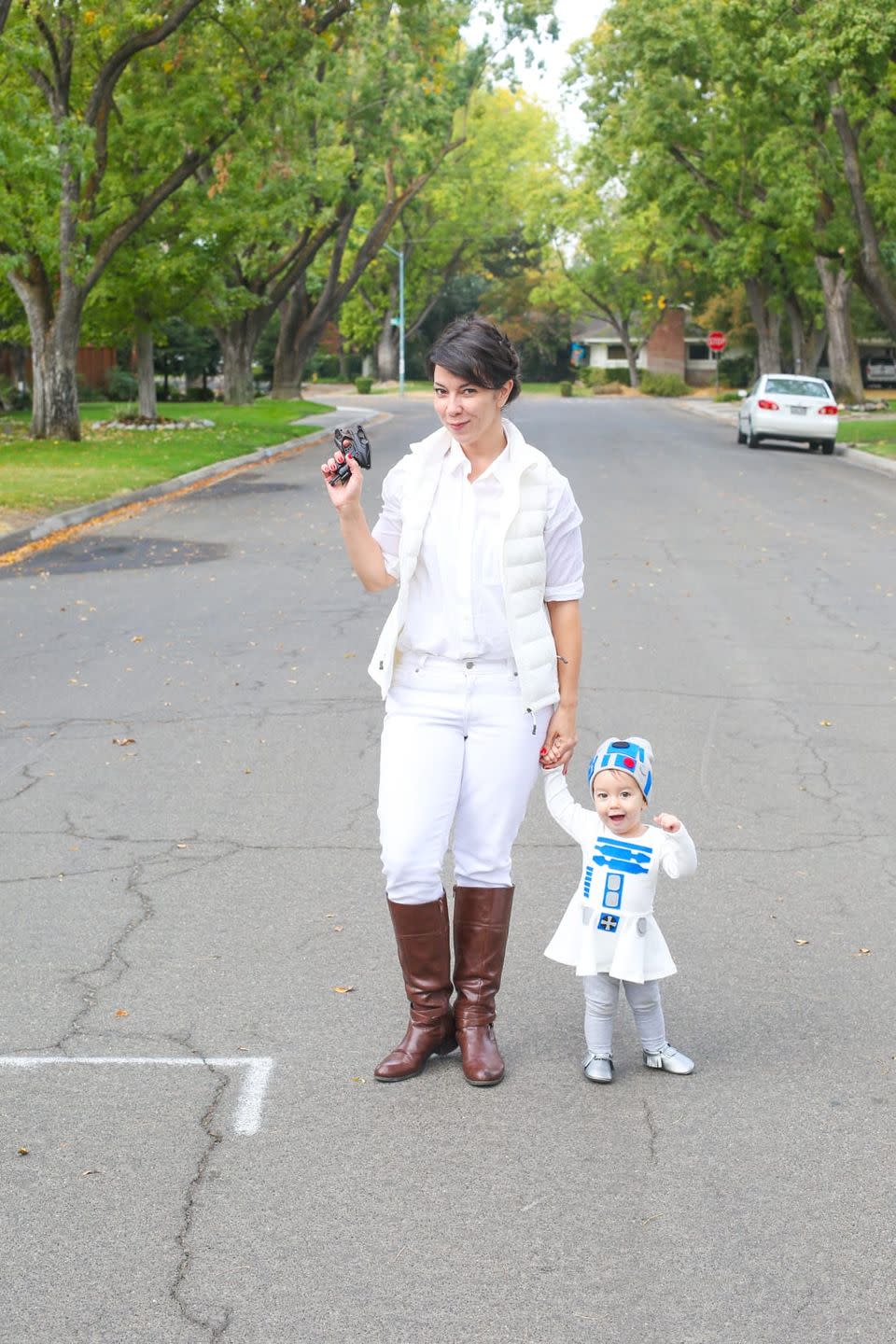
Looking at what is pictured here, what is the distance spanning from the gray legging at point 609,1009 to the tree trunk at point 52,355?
85.8 ft

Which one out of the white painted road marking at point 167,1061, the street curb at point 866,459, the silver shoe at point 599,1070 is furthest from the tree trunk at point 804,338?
the white painted road marking at point 167,1061

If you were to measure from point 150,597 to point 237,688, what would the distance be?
3803mm

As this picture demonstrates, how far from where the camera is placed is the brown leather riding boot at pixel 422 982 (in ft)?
14.6

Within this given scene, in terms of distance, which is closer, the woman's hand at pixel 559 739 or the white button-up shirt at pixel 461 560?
the white button-up shirt at pixel 461 560

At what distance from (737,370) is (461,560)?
82109 mm

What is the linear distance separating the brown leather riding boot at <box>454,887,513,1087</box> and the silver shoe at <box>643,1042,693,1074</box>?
1.35ft

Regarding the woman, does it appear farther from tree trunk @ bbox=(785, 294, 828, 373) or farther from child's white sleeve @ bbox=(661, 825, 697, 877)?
tree trunk @ bbox=(785, 294, 828, 373)

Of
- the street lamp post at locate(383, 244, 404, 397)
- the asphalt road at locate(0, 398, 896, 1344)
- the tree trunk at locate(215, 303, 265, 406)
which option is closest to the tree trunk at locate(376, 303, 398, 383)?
the street lamp post at locate(383, 244, 404, 397)

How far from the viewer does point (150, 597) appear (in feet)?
43.7

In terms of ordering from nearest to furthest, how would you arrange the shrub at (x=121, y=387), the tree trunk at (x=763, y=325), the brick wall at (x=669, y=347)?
the tree trunk at (x=763, y=325)
the shrub at (x=121, y=387)
the brick wall at (x=669, y=347)

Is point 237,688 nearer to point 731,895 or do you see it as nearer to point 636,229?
point 731,895

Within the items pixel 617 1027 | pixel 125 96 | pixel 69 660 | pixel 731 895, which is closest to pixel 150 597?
pixel 69 660

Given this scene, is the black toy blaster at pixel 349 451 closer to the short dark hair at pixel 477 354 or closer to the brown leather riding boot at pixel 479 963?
the short dark hair at pixel 477 354

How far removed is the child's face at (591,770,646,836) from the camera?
434cm
